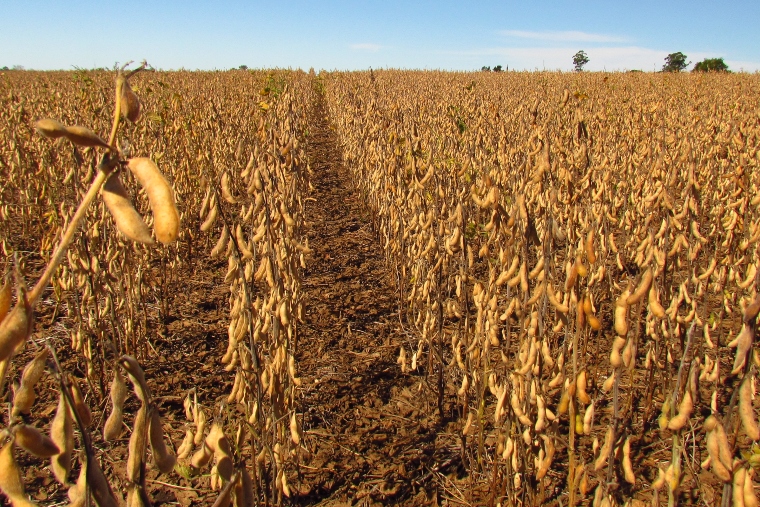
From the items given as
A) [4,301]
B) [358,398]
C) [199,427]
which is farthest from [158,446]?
[358,398]

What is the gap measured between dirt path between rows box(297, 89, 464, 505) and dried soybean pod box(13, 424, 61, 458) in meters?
1.79

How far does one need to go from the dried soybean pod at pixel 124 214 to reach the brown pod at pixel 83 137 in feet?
0.12

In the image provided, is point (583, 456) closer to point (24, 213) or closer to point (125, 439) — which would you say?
point (125, 439)

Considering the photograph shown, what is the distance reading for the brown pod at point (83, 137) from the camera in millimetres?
521

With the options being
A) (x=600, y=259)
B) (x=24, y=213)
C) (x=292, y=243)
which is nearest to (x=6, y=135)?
(x=24, y=213)

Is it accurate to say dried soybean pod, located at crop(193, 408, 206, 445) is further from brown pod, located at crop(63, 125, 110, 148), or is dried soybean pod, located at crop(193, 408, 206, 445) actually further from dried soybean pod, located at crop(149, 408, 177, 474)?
brown pod, located at crop(63, 125, 110, 148)

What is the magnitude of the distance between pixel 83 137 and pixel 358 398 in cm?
261

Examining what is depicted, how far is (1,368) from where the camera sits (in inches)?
22.4

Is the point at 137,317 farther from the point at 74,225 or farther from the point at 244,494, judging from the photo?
the point at 74,225

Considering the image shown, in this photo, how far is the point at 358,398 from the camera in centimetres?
298

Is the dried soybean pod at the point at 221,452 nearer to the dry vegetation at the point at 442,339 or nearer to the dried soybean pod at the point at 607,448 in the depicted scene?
the dry vegetation at the point at 442,339

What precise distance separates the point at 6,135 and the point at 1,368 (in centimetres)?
686

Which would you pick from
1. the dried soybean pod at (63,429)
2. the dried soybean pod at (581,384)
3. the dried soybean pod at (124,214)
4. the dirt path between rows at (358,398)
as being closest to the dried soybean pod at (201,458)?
the dried soybean pod at (63,429)

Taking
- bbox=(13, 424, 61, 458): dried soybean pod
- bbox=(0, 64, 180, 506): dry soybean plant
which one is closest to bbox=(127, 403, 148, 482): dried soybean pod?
bbox=(0, 64, 180, 506): dry soybean plant
